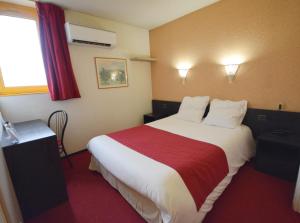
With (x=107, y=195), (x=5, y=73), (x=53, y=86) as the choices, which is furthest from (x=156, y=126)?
(x=5, y=73)

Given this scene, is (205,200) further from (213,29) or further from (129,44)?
(129,44)

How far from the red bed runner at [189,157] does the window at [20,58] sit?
5.23 ft

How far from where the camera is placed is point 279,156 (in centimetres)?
204

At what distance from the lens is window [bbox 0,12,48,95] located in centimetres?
216

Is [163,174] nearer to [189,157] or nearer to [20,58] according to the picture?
[189,157]

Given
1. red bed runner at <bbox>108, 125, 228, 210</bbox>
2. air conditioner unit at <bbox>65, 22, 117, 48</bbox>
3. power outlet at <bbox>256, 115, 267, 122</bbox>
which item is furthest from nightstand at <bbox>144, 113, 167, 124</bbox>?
power outlet at <bbox>256, 115, 267, 122</bbox>

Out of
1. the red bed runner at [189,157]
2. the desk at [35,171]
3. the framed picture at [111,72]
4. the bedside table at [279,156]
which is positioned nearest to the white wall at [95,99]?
the framed picture at [111,72]

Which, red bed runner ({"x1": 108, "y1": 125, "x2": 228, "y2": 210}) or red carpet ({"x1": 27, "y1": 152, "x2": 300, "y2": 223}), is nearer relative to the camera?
red bed runner ({"x1": 108, "y1": 125, "x2": 228, "y2": 210})

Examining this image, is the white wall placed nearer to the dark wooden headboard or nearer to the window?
the window

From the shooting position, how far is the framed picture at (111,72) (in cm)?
305

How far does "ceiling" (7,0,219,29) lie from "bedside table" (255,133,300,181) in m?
2.33

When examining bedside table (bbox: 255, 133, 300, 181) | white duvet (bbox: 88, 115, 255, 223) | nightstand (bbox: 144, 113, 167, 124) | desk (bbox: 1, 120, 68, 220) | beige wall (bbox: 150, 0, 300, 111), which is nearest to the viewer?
white duvet (bbox: 88, 115, 255, 223)

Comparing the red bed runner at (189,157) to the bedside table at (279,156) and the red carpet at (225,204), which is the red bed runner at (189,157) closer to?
the red carpet at (225,204)

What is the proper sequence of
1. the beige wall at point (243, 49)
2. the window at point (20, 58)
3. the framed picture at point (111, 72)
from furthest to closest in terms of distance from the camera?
the framed picture at point (111, 72) → the window at point (20, 58) → the beige wall at point (243, 49)
